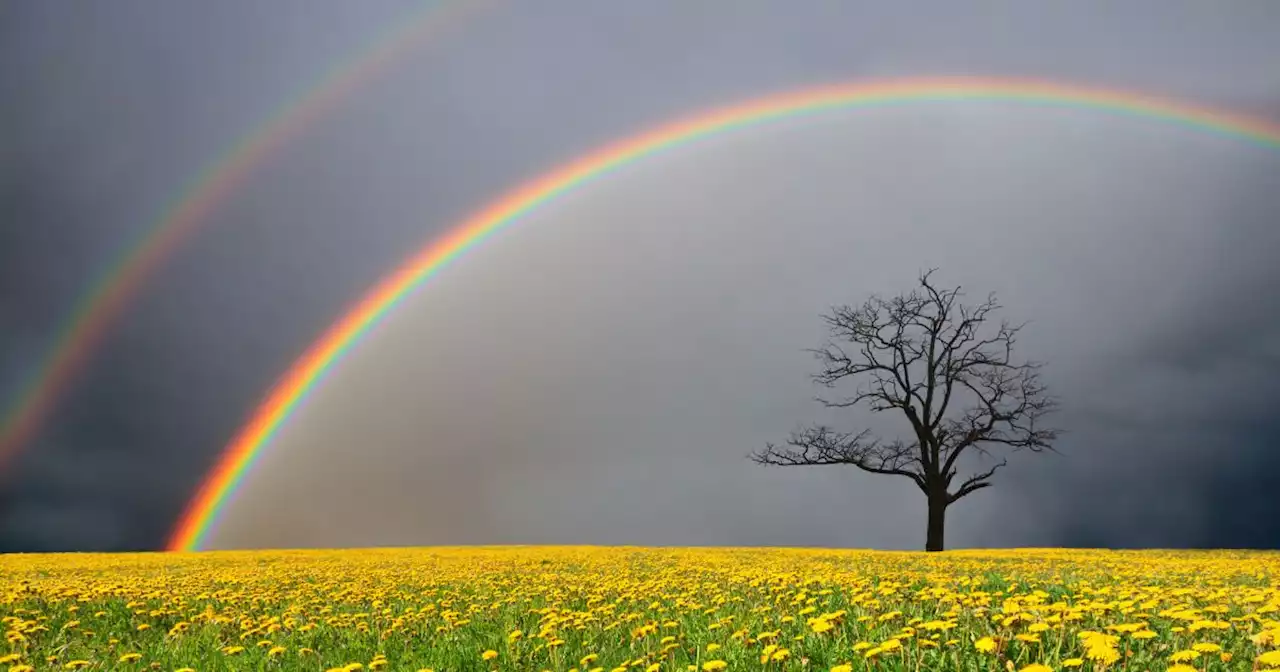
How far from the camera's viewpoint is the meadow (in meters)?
4.53

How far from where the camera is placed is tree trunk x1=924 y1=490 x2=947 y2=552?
31578 mm

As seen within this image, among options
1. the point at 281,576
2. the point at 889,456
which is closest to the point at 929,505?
the point at 889,456

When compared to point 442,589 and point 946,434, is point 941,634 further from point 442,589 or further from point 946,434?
point 946,434

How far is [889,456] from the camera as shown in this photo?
3212 cm

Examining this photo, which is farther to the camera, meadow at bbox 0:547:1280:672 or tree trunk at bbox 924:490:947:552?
tree trunk at bbox 924:490:947:552

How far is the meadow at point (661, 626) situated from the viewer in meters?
4.53

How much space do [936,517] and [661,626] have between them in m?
28.1

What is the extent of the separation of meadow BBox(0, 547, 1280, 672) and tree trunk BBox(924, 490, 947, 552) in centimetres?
2099

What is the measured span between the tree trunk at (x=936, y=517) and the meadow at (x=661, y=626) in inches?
826

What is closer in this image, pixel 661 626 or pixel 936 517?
pixel 661 626

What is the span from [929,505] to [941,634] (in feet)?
94.1

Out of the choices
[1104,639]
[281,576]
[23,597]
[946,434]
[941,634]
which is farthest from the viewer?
[946,434]

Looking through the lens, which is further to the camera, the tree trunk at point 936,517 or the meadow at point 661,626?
the tree trunk at point 936,517

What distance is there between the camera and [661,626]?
21.0 ft
